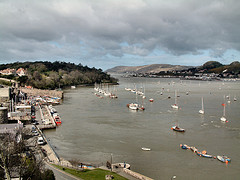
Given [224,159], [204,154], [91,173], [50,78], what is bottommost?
[224,159]

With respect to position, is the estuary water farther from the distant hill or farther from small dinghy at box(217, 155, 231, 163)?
the distant hill

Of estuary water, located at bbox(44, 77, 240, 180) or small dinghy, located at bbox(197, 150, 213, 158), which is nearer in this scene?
estuary water, located at bbox(44, 77, 240, 180)

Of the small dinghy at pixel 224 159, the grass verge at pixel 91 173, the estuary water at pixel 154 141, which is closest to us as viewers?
the grass verge at pixel 91 173

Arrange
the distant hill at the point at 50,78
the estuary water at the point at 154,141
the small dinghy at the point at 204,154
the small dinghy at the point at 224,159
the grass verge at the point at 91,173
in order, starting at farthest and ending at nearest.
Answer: the distant hill at the point at 50,78 < the small dinghy at the point at 204,154 < the small dinghy at the point at 224,159 < the estuary water at the point at 154,141 < the grass verge at the point at 91,173

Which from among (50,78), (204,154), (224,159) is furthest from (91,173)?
(50,78)

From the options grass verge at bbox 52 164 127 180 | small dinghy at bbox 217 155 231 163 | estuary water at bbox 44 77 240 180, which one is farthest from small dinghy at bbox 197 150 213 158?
grass verge at bbox 52 164 127 180

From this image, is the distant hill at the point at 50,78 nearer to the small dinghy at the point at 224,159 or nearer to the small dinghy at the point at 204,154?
the small dinghy at the point at 204,154

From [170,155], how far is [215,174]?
4.08 m

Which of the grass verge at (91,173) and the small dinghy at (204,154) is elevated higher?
the grass verge at (91,173)

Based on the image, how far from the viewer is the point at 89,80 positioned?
402ft

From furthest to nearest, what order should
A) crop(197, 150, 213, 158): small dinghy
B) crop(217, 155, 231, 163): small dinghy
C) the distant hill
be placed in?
the distant hill, crop(197, 150, 213, 158): small dinghy, crop(217, 155, 231, 163): small dinghy

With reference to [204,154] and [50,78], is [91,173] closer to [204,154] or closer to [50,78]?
[204,154]

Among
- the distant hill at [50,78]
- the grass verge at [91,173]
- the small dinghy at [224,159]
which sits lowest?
the small dinghy at [224,159]

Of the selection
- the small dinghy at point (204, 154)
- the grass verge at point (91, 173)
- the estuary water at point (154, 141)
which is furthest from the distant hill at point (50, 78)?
the small dinghy at point (204, 154)
